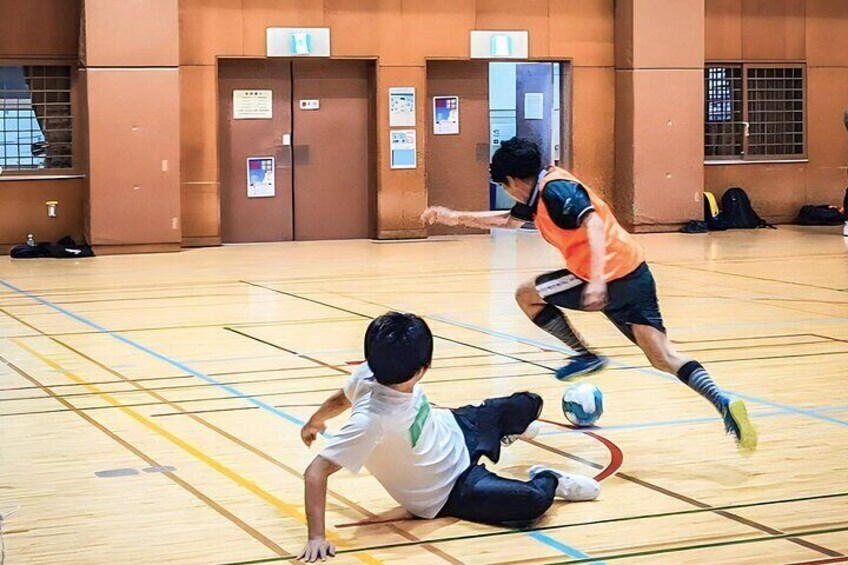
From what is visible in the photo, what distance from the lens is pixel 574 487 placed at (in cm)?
580

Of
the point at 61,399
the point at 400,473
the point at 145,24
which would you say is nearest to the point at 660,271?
the point at 145,24

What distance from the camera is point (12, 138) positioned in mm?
19500

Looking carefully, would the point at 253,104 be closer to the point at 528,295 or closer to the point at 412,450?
the point at 528,295

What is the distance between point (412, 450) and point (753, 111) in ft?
63.1

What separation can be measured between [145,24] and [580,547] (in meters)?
15.4

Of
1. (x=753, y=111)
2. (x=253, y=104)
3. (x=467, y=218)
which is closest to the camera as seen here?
(x=467, y=218)

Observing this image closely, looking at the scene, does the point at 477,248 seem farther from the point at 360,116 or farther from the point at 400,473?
the point at 400,473

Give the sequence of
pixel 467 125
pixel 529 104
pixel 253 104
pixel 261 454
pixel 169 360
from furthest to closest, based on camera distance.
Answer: pixel 529 104 < pixel 467 125 < pixel 253 104 < pixel 169 360 < pixel 261 454

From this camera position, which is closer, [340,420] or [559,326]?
[559,326]

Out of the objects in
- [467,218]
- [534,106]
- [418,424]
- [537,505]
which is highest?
[534,106]

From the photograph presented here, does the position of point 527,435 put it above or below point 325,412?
below

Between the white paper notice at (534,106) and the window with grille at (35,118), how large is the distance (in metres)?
8.02

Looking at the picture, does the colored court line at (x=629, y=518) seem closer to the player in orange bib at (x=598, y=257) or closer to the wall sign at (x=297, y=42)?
the player in orange bib at (x=598, y=257)

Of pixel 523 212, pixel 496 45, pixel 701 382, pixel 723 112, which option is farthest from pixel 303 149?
pixel 701 382
